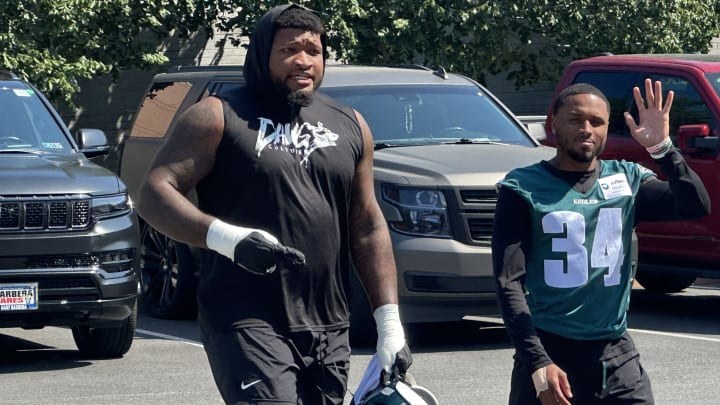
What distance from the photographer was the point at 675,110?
1131 centimetres

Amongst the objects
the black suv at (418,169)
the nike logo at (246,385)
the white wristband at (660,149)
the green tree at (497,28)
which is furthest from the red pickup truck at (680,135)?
the nike logo at (246,385)

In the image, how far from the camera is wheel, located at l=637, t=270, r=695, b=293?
511 inches

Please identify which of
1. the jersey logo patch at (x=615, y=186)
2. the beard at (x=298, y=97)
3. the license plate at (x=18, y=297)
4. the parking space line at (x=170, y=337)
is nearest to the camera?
the beard at (x=298, y=97)

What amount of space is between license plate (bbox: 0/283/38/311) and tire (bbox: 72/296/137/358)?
2.35 ft

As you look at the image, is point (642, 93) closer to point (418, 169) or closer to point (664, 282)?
point (664, 282)

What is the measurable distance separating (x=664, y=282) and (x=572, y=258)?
8491 millimetres

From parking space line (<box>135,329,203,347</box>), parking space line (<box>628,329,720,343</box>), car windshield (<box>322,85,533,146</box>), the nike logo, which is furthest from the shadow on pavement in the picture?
the nike logo

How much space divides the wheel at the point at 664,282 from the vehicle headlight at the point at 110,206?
534 cm

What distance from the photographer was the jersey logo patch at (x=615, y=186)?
4898 mm

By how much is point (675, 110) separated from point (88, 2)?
6335 millimetres

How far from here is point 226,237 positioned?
4.15m

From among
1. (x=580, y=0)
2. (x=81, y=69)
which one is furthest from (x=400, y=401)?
(x=580, y=0)

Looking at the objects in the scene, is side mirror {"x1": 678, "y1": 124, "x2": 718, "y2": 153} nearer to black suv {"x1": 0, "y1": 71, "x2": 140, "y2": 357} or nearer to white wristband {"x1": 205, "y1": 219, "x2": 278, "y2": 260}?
black suv {"x1": 0, "y1": 71, "x2": 140, "y2": 357}

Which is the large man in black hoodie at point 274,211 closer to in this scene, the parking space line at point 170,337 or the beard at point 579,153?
the beard at point 579,153
